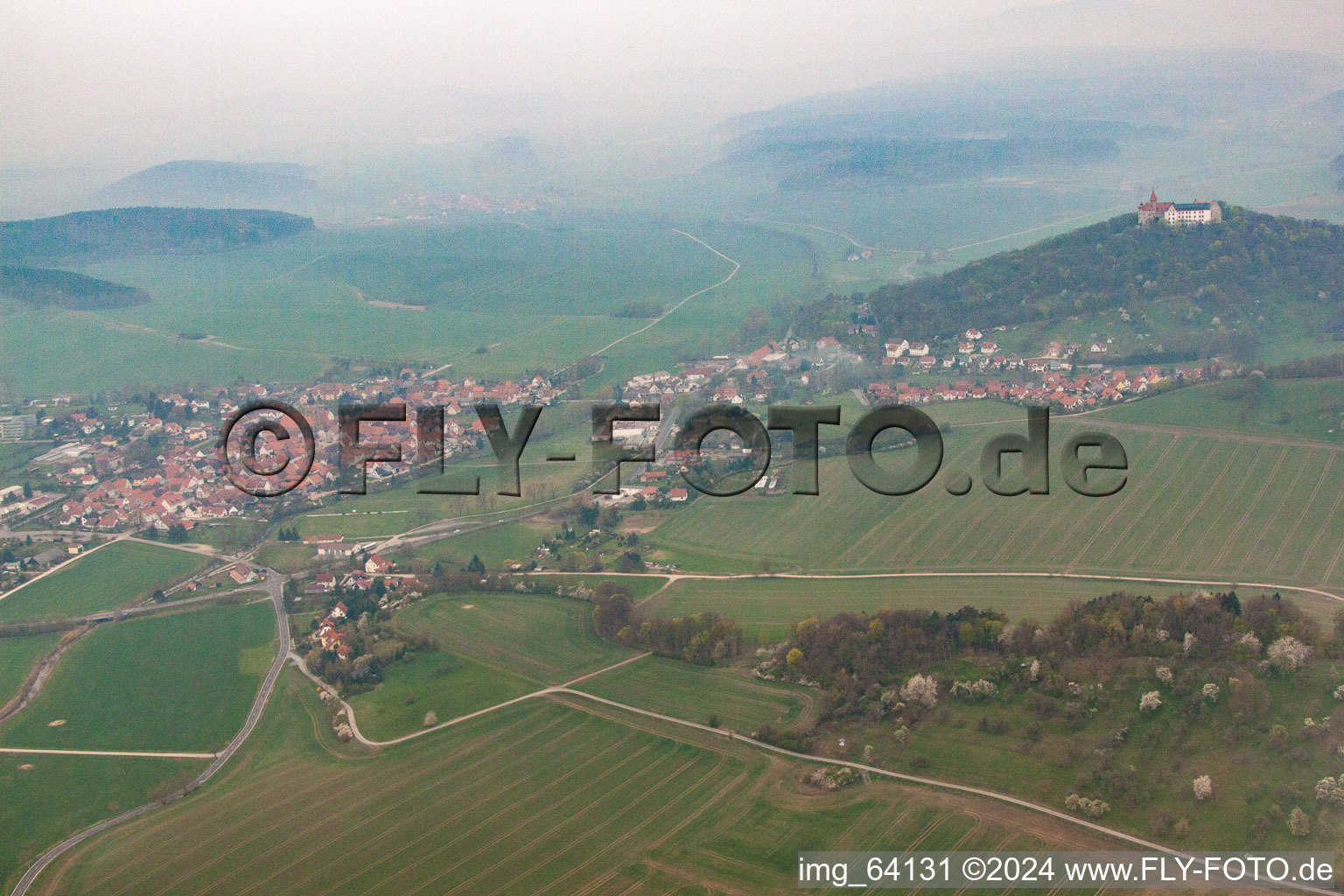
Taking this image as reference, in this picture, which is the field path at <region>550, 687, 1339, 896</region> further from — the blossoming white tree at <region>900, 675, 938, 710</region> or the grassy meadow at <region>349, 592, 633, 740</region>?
the blossoming white tree at <region>900, 675, 938, 710</region>

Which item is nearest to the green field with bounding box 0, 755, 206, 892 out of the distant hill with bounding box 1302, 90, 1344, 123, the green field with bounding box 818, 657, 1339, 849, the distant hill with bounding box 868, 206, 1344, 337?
the green field with bounding box 818, 657, 1339, 849

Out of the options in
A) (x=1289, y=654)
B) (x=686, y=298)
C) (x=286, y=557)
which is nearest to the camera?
(x=1289, y=654)

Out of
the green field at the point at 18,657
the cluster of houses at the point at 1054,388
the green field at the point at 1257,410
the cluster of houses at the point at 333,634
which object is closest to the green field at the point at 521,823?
the cluster of houses at the point at 333,634

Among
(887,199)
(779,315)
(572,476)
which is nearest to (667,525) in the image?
(572,476)

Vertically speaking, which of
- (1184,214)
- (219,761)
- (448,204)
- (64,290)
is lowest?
(219,761)

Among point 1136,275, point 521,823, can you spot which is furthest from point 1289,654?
point 1136,275

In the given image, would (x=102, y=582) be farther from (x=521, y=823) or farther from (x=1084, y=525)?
(x=1084, y=525)

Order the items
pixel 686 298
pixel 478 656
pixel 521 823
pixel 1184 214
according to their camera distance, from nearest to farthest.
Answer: pixel 521 823 → pixel 478 656 → pixel 1184 214 → pixel 686 298
